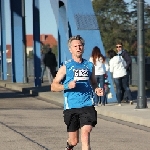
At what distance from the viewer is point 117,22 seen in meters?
99.8

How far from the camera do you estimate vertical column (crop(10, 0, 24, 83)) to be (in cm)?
4116

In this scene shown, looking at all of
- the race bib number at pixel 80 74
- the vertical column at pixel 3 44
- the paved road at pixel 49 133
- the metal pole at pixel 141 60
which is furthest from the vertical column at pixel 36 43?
the race bib number at pixel 80 74

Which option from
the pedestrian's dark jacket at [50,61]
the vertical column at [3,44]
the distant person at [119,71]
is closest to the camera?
the distant person at [119,71]

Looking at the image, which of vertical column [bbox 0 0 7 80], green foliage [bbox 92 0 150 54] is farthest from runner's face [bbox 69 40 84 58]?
green foliage [bbox 92 0 150 54]

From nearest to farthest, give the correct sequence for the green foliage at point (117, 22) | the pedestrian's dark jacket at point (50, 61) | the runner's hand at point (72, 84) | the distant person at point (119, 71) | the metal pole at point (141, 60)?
the runner's hand at point (72, 84) < the metal pole at point (141, 60) < the distant person at point (119, 71) < the pedestrian's dark jacket at point (50, 61) < the green foliage at point (117, 22)

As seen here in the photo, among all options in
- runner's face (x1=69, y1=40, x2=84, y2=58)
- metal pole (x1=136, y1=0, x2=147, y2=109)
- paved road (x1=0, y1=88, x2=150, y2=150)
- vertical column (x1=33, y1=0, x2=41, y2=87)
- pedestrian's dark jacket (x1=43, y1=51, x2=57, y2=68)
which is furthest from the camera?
pedestrian's dark jacket (x1=43, y1=51, x2=57, y2=68)

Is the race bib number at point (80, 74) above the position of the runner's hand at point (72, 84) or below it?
above

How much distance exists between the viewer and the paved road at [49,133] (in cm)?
1251

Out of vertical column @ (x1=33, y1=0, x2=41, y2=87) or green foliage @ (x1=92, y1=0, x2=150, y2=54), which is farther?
green foliage @ (x1=92, y1=0, x2=150, y2=54)

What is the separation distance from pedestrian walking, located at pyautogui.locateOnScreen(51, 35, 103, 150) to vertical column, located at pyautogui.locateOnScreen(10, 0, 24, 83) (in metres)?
31.7

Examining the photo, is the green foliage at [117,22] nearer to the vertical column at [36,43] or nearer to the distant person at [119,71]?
the vertical column at [36,43]

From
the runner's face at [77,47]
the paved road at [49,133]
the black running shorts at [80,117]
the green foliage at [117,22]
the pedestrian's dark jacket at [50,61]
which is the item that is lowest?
the paved road at [49,133]

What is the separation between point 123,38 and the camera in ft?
317

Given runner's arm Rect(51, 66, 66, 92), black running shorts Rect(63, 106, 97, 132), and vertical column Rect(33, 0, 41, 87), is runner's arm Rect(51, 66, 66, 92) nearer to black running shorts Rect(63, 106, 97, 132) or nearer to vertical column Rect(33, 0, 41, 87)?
black running shorts Rect(63, 106, 97, 132)
